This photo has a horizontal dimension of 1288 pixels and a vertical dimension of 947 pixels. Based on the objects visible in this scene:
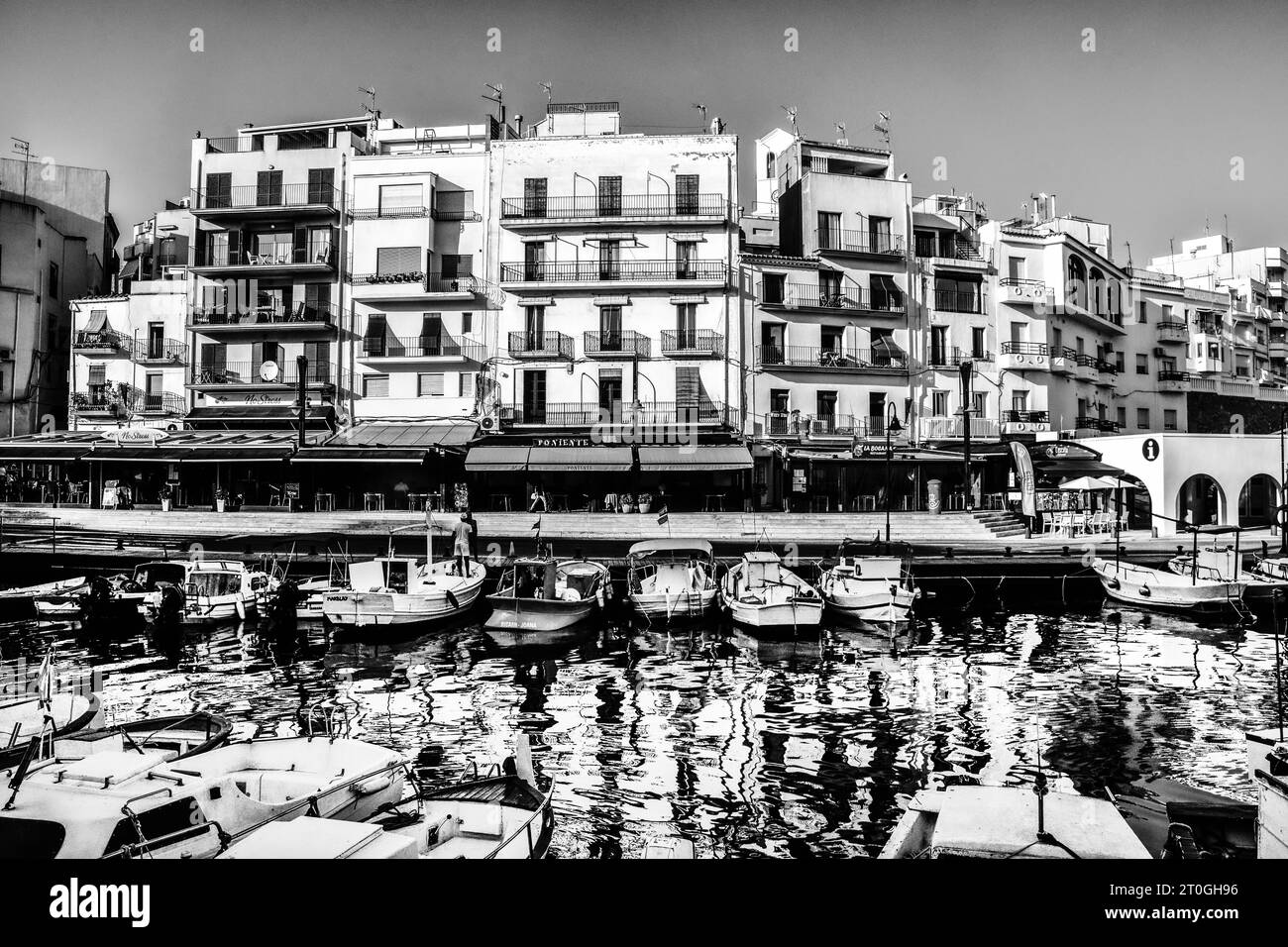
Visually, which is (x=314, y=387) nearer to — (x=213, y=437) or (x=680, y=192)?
(x=213, y=437)

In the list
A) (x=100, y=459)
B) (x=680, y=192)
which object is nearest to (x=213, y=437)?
(x=100, y=459)

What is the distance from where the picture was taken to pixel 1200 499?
3884 centimetres

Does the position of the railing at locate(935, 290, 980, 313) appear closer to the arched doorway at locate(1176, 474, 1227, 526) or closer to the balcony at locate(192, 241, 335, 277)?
the arched doorway at locate(1176, 474, 1227, 526)

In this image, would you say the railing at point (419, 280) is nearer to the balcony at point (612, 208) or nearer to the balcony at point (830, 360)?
the balcony at point (612, 208)

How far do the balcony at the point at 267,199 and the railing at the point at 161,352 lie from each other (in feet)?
19.5

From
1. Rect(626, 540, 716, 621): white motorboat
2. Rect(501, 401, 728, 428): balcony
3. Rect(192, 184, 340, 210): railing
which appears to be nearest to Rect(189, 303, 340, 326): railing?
Rect(192, 184, 340, 210): railing

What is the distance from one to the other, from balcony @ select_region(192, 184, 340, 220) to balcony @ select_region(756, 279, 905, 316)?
1990 cm

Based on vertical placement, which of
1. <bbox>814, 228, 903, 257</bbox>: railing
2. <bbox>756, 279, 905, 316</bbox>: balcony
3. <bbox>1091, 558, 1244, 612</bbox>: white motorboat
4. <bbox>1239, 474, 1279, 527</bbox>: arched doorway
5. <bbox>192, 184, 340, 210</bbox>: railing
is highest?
<bbox>192, 184, 340, 210</bbox>: railing

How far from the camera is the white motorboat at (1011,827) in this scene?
5363mm

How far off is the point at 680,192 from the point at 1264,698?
30.0 meters

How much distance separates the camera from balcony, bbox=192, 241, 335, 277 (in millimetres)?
38500

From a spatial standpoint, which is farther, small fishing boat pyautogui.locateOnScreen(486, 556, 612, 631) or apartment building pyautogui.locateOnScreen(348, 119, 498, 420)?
apartment building pyautogui.locateOnScreen(348, 119, 498, 420)

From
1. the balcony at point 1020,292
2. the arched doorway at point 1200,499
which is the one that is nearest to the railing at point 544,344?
the balcony at point 1020,292

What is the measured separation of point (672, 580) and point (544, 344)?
17797 millimetres
